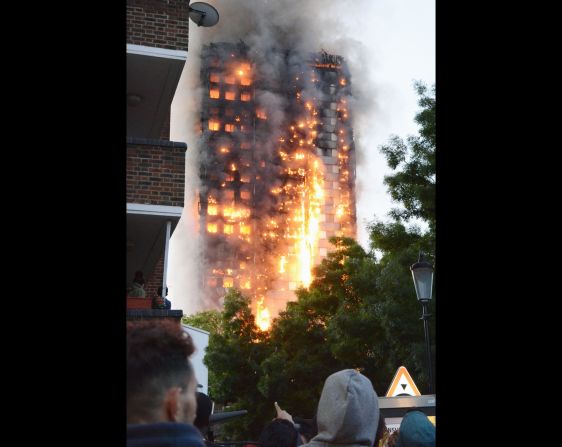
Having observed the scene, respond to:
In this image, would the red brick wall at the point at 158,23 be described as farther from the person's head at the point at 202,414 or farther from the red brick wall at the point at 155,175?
the person's head at the point at 202,414

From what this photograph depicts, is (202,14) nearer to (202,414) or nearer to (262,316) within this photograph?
(202,414)

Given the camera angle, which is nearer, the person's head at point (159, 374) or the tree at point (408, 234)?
the person's head at point (159, 374)

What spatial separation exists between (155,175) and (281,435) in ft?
32.7

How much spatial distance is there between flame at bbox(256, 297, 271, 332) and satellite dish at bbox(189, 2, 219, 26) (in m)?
74.1

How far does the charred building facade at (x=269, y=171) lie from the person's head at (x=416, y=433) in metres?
87.2

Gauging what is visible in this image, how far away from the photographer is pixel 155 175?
14.0 m

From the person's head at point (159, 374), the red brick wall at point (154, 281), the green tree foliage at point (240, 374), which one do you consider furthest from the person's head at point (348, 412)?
the green tree foliage at point (240, 374)

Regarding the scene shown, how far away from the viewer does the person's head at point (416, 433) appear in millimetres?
3750

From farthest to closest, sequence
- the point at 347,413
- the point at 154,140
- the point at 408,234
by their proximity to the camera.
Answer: the point at 408,234 → the point at 154,140 → the point at 347,413

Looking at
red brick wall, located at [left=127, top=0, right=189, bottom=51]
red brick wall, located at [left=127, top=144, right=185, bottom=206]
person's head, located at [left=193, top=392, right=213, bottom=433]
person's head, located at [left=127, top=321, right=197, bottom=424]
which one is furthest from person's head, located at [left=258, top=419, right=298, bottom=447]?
red brick wall, located at [left=127, top=0, right=189, bottom=51]

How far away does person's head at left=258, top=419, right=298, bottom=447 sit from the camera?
4.45m

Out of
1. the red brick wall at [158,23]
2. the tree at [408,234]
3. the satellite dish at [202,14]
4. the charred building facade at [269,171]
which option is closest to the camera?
Result: the red brick wall at [158,23]

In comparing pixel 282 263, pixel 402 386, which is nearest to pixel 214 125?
pixel 282 263
